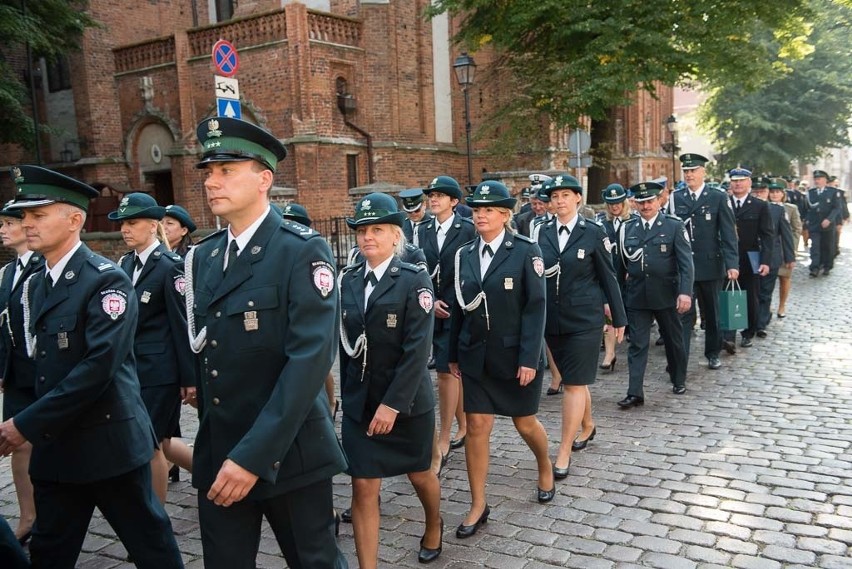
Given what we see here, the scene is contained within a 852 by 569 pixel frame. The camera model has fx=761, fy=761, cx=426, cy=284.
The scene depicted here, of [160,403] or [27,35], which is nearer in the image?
[160,403]

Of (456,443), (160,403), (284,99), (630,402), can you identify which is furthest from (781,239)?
(284,99)

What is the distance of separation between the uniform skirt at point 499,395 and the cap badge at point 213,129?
265cm

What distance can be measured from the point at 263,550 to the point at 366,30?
21386mm

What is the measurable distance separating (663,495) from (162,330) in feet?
11.9

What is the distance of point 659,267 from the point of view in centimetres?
798

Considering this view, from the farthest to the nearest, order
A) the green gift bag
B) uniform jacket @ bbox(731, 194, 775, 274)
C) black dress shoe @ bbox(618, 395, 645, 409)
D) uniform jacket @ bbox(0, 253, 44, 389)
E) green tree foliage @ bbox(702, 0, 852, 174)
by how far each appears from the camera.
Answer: green tree foliage @ bbox(702, 0, 852, 174)
uniform jacket @ bbox(731, 194, 775, 274)
the green gift bag
black dress shoe @ bbox(618, 395, 645, 409)
uniform jacket @ bbox(0, 253, 44, 389)

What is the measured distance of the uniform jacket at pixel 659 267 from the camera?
26.1ft

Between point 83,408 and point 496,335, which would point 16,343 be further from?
point 496,335

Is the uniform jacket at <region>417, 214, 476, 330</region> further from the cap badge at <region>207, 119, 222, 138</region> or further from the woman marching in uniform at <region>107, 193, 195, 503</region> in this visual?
the cap badge at <region>207, 119, 222, 138</region>

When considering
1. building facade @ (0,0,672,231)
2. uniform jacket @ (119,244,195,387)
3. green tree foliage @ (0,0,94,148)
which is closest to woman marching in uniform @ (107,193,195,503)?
uniform jacket @ (119,244,195,387)

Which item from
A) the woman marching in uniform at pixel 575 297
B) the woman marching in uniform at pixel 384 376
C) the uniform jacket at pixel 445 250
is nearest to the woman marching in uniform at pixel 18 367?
the woman marching in uniform at pixel 384 376

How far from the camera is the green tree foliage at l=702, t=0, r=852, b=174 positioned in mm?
33625

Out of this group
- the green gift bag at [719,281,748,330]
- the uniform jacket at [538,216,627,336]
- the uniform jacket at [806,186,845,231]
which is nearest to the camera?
the uniform jacket at [538,216,627,336]

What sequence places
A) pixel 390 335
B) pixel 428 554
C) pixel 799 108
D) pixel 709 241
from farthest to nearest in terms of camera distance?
pixel 799 108, pixel 709 241, pixel 428 554, pixel 390 335
